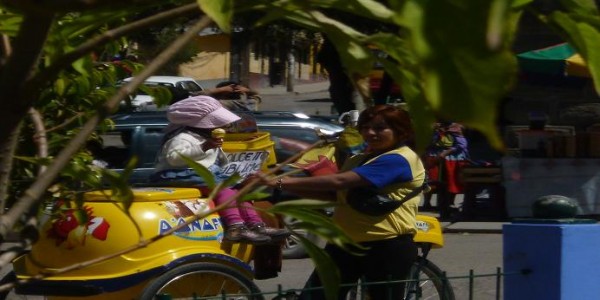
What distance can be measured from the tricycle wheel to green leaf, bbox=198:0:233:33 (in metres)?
4.50

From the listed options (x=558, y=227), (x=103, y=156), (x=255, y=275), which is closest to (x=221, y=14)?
(x=558, y=227)

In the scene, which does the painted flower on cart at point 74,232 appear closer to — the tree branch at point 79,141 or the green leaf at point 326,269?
the green leaf at point 326,269

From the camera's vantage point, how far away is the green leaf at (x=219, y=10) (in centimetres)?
134

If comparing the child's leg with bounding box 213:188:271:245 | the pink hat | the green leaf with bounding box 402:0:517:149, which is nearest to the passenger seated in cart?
the pink hat

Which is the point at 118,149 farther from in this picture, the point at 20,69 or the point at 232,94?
the point at 20,69

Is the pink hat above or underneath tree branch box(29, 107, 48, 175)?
underneath

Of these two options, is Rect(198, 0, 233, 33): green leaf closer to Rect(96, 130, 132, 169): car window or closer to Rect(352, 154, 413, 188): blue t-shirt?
Rect(352, 154, 413, 188): blue t-shirt

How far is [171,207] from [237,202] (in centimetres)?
413

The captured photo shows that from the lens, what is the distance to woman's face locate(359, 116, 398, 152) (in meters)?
5.25

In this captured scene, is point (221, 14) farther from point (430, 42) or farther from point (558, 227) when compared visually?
point (558, 227)

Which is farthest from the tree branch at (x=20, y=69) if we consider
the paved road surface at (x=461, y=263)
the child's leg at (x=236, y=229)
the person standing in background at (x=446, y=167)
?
the person standing in background at (x=446, y=167)

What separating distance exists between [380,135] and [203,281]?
1.41 metres

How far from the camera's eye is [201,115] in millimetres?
6578

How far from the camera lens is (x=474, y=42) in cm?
99
